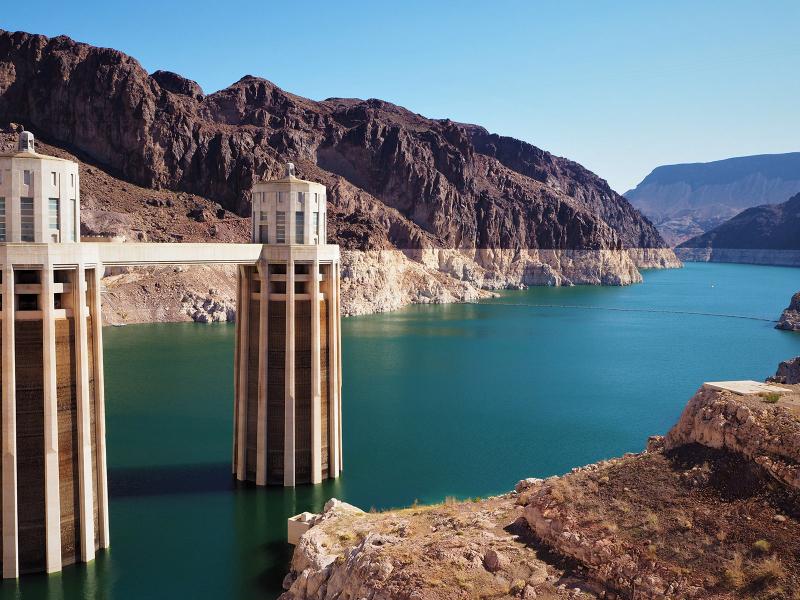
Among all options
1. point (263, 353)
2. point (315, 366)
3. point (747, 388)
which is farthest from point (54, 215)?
point (747, 388)

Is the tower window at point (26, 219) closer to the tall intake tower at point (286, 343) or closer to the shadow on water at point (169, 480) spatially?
the tall intake tower at point (286, 343)

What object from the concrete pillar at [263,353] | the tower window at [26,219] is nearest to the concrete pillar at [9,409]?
the tower window at [26,219]

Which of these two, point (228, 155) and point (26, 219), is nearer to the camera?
point (26, 219)

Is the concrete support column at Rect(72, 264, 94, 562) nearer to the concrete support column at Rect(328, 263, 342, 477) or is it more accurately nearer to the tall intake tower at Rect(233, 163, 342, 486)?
the tall intake tower at Rect(233, 163, 342, 486)

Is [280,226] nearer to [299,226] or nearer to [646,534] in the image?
[299,226]

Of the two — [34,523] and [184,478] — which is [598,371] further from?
[34,523]

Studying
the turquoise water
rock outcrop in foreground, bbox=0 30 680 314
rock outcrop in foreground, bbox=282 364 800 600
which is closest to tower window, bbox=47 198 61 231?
the turquoise water
